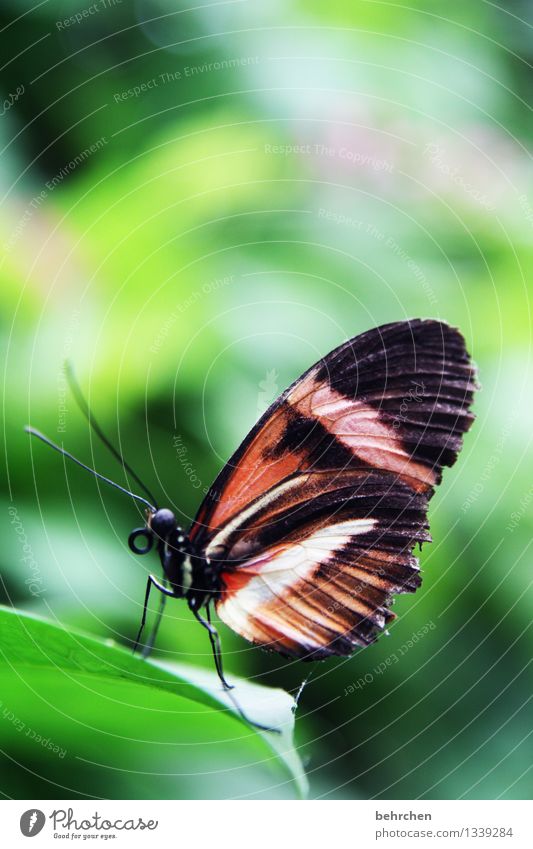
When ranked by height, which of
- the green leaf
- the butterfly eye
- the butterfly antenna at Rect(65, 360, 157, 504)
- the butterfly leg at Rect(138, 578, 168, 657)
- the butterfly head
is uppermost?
the butterfly antenna at Rect(65, 360, 157, 504)

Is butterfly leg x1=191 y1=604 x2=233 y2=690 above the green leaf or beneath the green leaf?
above

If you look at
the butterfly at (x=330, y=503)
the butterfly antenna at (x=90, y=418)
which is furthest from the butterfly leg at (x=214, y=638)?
the butterfly antenna at (x=90, y=418)

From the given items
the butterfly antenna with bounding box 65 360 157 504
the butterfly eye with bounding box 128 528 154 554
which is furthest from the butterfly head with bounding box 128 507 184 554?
the butterfly antenna with bounding box 65 360 157 504

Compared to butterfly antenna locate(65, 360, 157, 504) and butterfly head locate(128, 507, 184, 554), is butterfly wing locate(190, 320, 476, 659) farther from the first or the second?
butterfly antenna locate(65, 360, 157, 504)

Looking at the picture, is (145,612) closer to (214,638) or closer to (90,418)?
(214,638)

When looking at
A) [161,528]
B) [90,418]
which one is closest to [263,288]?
[90,418]

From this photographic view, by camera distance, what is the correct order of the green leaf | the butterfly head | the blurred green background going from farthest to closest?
the blurred green background → the butterfly head → the green leaf
